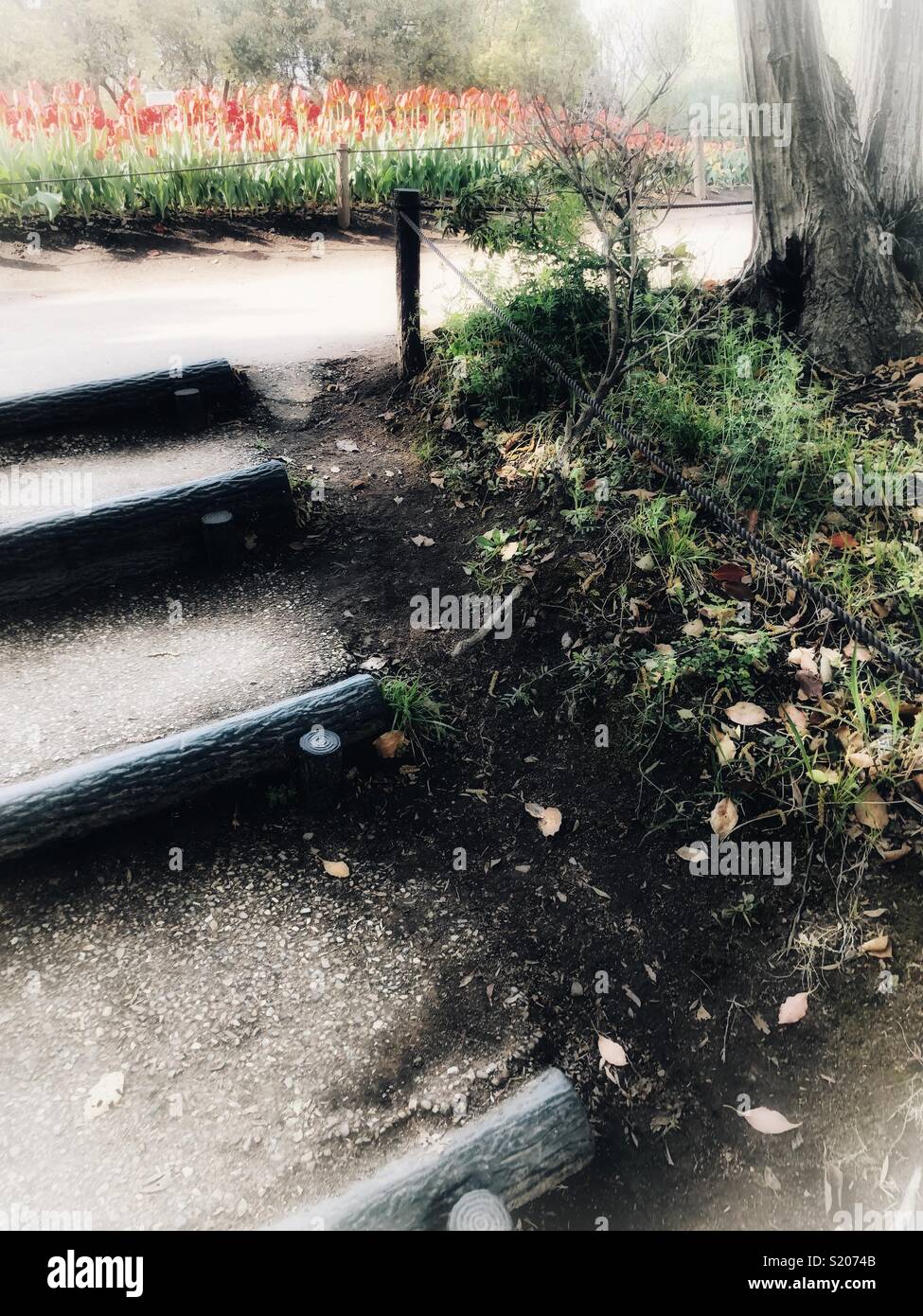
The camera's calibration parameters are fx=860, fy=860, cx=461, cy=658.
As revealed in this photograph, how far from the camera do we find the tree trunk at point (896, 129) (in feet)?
16.0

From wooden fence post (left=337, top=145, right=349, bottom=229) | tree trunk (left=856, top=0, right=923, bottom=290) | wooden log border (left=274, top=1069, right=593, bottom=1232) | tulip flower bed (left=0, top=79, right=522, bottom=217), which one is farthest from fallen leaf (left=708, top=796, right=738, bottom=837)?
wooden fence post (left=337, top=145, right=349, bottom=229)

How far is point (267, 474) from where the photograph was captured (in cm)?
450

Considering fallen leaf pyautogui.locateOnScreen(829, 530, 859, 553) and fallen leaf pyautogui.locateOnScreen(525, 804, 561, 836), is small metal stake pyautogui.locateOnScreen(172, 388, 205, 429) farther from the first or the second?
fallen leaf pyautogui.locateOnScreen(829, 530, 859, 553)

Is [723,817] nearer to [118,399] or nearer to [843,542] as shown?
[843,542]

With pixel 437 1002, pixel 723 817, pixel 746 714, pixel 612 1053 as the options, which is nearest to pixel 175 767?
pixel 437 1002

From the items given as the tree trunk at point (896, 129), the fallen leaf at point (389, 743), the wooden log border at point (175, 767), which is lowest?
the fallen leaf at point (389, 743)

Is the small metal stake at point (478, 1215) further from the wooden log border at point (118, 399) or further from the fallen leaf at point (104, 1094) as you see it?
the wooden log border at point (118, 399)

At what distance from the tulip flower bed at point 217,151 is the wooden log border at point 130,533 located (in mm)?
5811

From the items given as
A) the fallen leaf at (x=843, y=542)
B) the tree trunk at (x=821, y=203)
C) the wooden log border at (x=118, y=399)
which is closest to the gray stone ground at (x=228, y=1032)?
the fallen leaf at (x=843, y=542)

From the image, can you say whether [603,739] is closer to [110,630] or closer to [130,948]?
[130,948]

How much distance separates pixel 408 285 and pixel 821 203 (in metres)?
2.42

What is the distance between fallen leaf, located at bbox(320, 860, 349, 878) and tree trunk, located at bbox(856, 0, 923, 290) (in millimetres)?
4601

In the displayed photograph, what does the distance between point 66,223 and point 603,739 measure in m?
8.43

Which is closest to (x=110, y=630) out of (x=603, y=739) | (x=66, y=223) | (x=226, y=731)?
(x=226, y=731)
